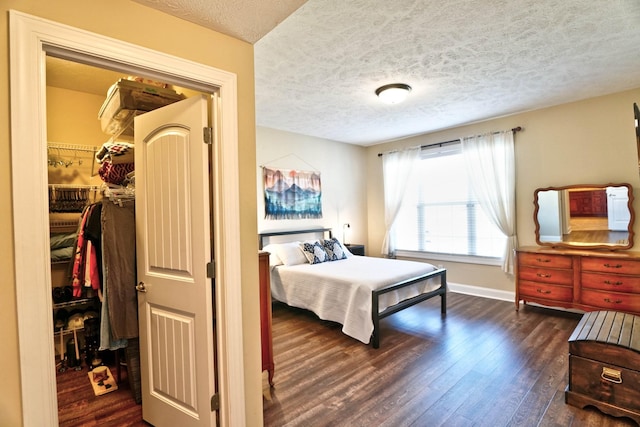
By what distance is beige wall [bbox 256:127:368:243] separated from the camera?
468cm

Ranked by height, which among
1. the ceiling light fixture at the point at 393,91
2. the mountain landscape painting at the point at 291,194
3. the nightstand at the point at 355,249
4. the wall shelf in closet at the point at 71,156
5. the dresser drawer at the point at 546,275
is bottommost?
the dresser drawer at the point at 546,275

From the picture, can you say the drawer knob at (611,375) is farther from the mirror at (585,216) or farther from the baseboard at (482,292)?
the baseboard at (482,292)

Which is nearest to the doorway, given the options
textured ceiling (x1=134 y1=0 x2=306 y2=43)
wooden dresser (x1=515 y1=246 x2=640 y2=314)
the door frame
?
textured ceiling (x1=134 y1=0 x2=306 y2=43)

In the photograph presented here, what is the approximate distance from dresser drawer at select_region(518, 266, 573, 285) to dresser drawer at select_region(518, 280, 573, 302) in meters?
0.06

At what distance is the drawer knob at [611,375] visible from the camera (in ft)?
6.35

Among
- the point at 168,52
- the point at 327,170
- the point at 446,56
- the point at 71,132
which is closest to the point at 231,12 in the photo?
the point at 168,52

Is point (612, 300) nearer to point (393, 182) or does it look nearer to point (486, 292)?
point (486, 292)

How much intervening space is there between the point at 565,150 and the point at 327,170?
3.40m

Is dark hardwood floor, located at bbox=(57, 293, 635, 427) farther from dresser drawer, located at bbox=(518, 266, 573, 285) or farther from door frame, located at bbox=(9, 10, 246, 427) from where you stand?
door frame, located at bbox=(9, 10, 246, 427)

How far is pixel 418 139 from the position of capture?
17.5 ft

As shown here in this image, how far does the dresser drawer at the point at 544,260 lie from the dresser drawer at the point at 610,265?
0.15 meters

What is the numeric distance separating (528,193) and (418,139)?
1.89 meters

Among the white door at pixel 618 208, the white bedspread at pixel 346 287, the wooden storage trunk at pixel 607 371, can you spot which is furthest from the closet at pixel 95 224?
the white door at pixel 618 208

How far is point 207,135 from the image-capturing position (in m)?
1.63
